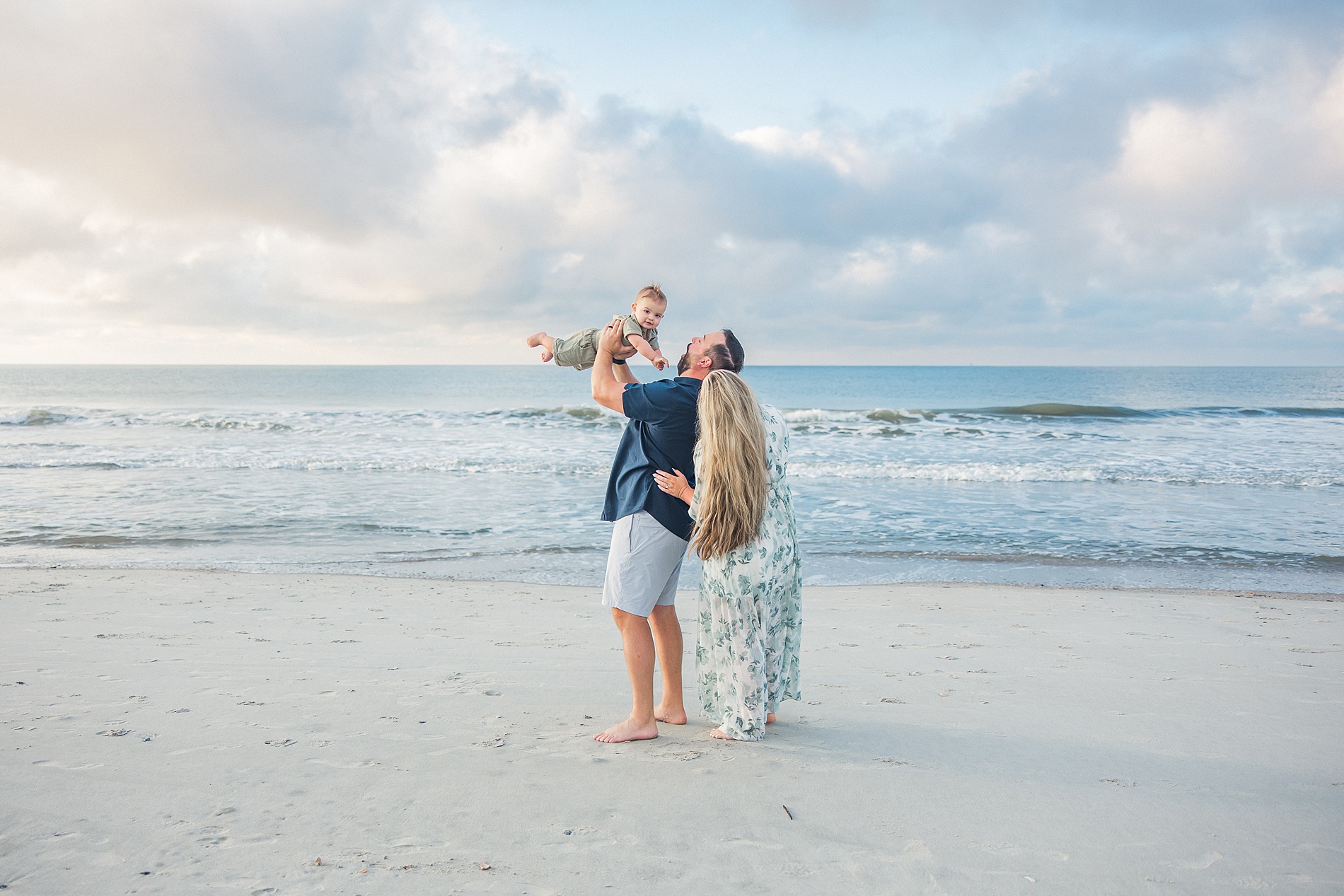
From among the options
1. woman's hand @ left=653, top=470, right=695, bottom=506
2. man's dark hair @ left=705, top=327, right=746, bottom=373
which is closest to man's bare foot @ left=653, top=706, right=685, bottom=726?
woman's hand @ left=653, top=470, right=695, bottom=506

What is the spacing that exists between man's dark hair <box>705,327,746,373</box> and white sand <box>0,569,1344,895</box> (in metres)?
1.61

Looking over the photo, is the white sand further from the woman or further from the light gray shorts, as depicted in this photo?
the light gray shorts

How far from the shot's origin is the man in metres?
3.18

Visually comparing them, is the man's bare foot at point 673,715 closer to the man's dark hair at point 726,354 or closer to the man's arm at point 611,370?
the man's arm at point 611,370

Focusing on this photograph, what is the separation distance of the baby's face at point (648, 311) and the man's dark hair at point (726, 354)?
0.29 meters

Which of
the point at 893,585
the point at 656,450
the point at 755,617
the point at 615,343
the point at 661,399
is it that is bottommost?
the point at 893,585

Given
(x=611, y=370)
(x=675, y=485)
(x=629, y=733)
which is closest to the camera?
(x=675, y=485)

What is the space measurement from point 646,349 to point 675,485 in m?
0.58

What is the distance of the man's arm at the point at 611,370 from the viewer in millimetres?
3209

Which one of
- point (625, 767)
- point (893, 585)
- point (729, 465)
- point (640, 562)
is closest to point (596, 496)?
point (893, 585)

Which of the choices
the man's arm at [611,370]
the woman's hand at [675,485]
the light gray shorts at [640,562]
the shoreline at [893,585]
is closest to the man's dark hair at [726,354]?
the man's arm at [611,370]

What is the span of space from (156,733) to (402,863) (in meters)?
1.63

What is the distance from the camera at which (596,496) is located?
1225 centimetres

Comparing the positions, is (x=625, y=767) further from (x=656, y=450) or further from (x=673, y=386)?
→ (x=673, y=386)
